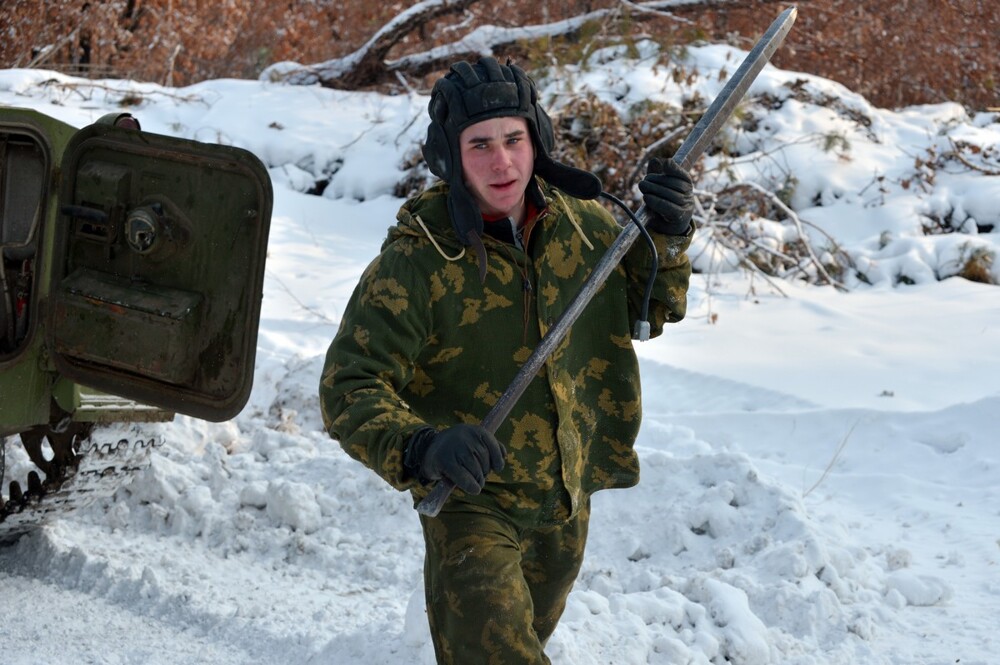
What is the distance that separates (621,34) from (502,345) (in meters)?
7.47

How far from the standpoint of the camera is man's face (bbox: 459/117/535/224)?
2.88 metres

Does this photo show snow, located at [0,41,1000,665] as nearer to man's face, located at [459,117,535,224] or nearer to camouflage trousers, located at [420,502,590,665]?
camouflage trousers, located at [420,502,590,665]

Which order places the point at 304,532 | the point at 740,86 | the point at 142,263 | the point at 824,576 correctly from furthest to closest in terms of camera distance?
the point at 304,532, the point at 824,576, the point at 142,263, the point at 740,86

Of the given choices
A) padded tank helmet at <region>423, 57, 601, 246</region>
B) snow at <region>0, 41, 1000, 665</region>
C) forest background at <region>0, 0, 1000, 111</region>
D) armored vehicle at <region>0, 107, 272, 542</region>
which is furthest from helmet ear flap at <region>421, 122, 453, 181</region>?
forest background at <region>0, 0, 1000, 111</region>

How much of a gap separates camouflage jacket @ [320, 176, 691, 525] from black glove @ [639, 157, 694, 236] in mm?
31

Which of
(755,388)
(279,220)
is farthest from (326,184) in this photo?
(755,388)

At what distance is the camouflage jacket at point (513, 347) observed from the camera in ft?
8.98

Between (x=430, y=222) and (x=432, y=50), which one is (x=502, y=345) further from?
(x=432, y=50)

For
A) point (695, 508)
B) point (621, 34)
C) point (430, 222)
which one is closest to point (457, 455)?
point (430, 222)

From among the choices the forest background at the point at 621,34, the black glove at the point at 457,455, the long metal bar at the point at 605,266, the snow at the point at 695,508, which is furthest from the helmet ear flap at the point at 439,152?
the forest background at the point at 621,34

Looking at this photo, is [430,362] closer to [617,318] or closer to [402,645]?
[617,318]

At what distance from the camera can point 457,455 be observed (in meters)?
2.45

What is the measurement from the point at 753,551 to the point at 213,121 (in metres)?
6.49

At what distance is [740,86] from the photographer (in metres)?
3.19
